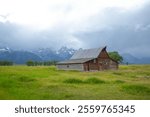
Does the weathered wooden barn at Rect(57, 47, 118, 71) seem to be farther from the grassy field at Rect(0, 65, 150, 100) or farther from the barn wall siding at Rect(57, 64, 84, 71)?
the grassy field at Rect(0, 65, 150, 100)

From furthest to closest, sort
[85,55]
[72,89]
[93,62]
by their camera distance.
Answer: [85,55] → [93,62] → [72,89]

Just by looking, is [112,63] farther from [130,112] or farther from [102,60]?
[130,112]

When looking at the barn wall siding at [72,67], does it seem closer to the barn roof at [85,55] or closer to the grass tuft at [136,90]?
the barn roof at [85,55]

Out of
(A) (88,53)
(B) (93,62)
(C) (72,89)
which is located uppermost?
(A) (88,53)

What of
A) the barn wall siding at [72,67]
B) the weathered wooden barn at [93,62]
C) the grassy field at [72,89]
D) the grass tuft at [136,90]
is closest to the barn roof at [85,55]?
the weathered wooden barn at [93,62]

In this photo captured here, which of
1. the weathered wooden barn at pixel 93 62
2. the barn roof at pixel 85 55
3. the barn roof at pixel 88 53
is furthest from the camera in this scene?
the barn roof at pixel 88 53

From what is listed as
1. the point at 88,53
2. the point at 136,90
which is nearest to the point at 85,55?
the point at 88,53

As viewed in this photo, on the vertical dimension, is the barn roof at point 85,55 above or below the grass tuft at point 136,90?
above

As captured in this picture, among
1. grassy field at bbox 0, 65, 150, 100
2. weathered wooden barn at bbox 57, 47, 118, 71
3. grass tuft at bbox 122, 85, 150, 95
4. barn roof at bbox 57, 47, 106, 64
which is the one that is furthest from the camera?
barn roof at bbox 57, 47, 106, 64

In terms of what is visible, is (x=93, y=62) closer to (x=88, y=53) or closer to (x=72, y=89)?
(x=88, y=53)

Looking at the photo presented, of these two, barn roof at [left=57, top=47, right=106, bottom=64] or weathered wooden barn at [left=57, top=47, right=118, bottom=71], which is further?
barn roof at [left=57, top=47, right=106, bottom=64]

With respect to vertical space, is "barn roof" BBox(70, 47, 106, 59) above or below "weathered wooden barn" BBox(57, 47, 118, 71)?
above

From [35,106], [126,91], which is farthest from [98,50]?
[35,106]

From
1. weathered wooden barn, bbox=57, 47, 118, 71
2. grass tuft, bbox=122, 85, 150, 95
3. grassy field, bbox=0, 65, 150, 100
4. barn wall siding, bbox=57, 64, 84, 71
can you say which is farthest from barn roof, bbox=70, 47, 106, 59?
grass tuft, bbox=122, 85, 150, 95
